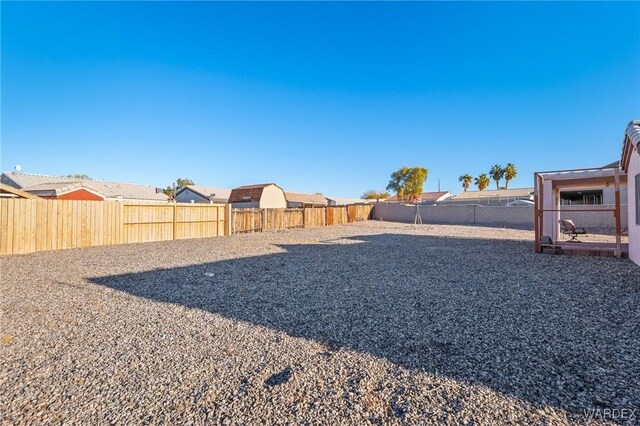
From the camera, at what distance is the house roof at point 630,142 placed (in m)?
5.42

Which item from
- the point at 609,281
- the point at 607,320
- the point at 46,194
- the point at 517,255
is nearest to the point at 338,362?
the point at 607,320

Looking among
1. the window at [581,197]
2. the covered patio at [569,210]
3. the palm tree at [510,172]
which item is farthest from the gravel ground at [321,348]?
the palm tree at [510,172]

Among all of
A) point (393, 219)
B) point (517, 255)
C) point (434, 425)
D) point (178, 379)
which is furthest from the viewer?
point (393, 219)

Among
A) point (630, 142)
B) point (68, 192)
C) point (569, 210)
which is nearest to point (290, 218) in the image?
point (569, 210)

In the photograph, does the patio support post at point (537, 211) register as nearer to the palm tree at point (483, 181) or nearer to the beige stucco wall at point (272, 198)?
the beige stucco wall at point (272, 198)

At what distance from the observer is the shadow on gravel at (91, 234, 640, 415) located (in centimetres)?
253

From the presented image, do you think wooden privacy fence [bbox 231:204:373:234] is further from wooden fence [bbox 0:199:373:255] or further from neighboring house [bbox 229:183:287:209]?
neighboring house [bbox 229:183:287:209]

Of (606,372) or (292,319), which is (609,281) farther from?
(292,319)

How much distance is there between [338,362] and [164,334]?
207cm

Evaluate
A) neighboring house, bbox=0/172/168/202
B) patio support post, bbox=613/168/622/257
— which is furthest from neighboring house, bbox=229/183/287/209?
patio support post, bbox=613/168/622/257

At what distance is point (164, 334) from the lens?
3416 mm

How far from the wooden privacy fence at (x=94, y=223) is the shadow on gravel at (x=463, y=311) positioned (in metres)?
5.90

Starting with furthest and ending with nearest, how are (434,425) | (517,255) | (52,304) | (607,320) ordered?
(517,255), (52,304), (607,320), (434,425)

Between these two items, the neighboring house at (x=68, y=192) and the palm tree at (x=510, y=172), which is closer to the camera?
the neighboring house at (x=68, y=192)
